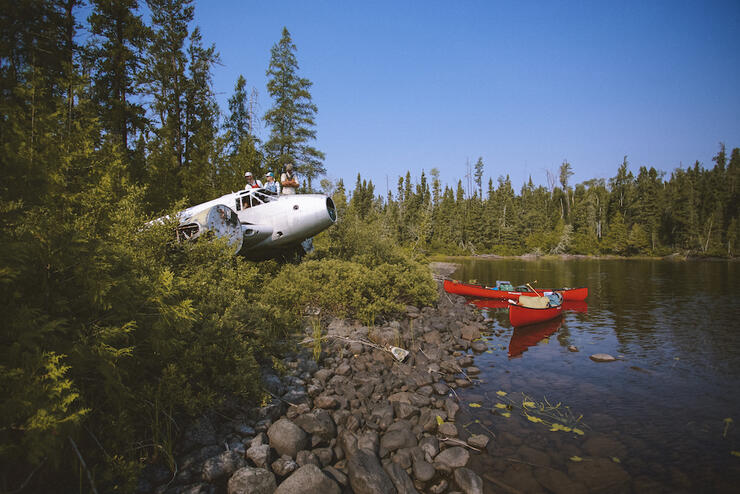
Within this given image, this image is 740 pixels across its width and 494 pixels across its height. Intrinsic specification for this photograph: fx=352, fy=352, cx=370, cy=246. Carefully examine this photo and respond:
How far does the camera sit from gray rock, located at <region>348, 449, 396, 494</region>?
4.55 metres

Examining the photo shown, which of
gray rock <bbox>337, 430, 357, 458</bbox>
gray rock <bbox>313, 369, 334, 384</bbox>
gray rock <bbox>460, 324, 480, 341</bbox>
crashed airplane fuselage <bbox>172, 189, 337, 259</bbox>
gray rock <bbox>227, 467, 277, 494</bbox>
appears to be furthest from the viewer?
gray rock <bbox>460, 324, 480, 341</bbox>

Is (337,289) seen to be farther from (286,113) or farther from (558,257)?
(558,257)

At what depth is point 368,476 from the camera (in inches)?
184

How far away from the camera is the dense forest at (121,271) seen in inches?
116

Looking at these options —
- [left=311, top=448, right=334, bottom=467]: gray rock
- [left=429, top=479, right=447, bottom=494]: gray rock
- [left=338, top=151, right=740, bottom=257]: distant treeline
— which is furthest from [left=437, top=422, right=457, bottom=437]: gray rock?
[left=338, top=151, right=740, bottom=257]: distant treeline

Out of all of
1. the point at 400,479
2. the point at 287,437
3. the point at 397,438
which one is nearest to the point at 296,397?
the point at 287,437

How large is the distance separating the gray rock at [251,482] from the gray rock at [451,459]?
8.20 feet

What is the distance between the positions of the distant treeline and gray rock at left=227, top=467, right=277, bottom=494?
5063cm

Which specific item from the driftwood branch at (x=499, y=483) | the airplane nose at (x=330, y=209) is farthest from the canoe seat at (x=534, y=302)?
the driftwood branch at (x=499, y=483)

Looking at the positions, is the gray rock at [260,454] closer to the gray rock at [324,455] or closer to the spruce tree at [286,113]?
the gray rock at [324,455]

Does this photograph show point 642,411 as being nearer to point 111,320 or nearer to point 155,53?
point 111,320

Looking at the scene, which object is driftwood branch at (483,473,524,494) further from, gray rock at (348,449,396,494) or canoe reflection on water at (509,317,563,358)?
canoe reflection on water at (509,317,563,358)

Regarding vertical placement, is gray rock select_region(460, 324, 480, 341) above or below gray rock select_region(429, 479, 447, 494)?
above

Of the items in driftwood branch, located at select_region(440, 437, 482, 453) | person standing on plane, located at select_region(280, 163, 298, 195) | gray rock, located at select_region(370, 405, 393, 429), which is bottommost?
driftwood branch, located at select_region(440, 437, 482, 453)
